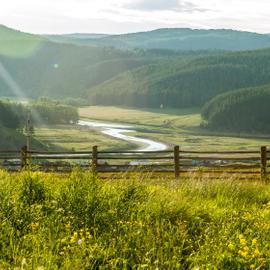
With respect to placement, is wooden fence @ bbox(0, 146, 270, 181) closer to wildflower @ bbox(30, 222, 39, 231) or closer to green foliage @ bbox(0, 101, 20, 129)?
wildflower @ bbox(30, 222, 39, 231)

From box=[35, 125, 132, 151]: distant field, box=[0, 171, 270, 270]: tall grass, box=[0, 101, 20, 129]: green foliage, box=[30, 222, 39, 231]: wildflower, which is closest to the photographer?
box=[0, 171, 270, 270]: tall grass

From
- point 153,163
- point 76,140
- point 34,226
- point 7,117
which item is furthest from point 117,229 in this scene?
point 76,140

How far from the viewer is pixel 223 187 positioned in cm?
1212

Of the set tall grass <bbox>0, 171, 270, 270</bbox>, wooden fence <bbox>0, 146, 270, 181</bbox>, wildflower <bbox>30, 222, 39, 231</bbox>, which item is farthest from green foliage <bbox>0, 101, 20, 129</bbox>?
wildflower <bbox>30, 222, 39, 231</bbox>

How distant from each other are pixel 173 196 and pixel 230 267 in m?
3.42

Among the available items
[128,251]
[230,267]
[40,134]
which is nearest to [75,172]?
[128,251]

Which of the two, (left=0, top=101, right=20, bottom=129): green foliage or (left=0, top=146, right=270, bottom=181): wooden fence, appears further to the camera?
(left=0, top=101, right=20, bottom=129): green foliage

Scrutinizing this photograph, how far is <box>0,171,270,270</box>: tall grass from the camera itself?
611 cm

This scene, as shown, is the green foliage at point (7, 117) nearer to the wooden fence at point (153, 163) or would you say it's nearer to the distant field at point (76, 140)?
the distant field at point (76, 140)

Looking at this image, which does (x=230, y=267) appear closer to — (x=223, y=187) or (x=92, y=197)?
(x=92, y=197)

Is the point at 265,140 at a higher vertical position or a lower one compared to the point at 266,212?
lower

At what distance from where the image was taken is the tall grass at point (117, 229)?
611 centimetres

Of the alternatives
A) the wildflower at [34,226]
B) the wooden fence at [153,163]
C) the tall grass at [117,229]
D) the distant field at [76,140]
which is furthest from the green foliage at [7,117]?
the wildflower at [34,226]

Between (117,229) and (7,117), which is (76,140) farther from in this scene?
(117,229)
